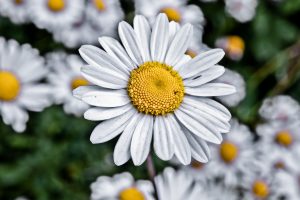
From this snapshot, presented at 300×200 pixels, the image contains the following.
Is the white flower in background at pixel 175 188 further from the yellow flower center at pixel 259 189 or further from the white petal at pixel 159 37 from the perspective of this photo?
the white petal at pixel 159 37

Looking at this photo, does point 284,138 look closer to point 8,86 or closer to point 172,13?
point 172,13

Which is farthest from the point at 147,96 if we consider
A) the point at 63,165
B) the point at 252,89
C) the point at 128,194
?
the point at 252,89

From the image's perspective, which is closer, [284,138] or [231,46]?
[284,138]

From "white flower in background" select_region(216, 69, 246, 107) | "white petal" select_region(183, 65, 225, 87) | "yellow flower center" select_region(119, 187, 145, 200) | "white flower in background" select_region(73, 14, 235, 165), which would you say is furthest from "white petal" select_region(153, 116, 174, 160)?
"white flower in background" select_region(216, 69, 246, 107)

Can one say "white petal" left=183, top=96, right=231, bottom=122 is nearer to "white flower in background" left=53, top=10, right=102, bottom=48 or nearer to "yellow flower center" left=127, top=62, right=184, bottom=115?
"yellow flower center" left=127, top=62, right=184, bottom=115

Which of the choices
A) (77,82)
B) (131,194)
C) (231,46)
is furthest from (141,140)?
(231,46)

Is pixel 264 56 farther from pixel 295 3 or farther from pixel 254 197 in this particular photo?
pixel 254 197
